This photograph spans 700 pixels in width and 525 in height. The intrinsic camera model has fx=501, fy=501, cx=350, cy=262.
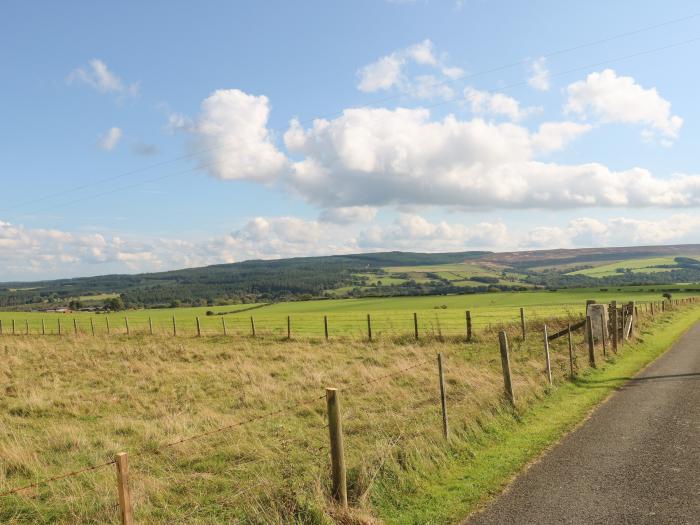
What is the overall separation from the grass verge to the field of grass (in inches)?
4.4

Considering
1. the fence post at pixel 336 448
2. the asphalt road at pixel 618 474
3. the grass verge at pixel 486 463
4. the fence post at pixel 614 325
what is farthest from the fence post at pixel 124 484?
the fence post at pixel 614 325

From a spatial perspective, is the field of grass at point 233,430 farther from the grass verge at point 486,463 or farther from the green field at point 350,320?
the green field at point 350,320

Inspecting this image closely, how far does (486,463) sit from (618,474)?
2.04 metres

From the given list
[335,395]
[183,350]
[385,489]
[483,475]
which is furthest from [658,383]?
[183,350]

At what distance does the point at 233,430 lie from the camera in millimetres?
11562

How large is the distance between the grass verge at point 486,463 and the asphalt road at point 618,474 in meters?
0.31

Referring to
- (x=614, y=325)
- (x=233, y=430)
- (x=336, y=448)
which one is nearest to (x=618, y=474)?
(x=336, y=448)

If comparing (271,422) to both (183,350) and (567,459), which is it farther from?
(183,350)

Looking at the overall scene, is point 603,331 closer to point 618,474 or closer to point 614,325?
point 614,325

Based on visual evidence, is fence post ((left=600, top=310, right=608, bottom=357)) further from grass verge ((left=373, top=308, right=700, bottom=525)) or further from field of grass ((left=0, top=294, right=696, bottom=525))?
grass verge ((left=373, top=308, right=700, bottom=525))

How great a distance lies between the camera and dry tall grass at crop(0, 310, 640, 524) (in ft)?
24.5

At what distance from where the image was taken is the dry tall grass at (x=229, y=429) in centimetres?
745

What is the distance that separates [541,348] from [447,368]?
8881 millimetres

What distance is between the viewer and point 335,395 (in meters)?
6.73
